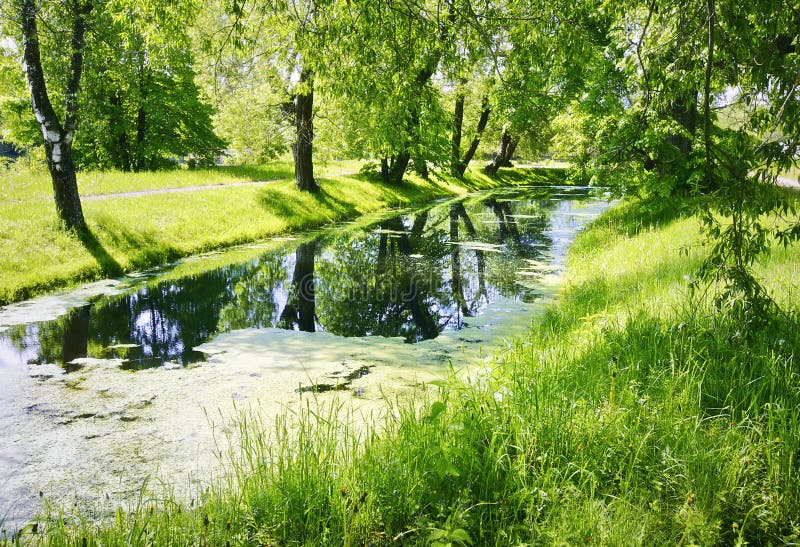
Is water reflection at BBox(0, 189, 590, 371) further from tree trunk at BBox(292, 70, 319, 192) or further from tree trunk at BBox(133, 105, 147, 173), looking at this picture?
tree trunk at BBox(133, 105, 147, 173)

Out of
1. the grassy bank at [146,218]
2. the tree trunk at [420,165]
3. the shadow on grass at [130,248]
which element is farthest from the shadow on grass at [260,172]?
the shadow on grass at [130,248]

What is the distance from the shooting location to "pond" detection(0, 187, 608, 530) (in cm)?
402

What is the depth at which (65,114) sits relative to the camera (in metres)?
10.4

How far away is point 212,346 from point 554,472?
16.5ft

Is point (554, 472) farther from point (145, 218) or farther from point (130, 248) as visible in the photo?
point (145, 218)

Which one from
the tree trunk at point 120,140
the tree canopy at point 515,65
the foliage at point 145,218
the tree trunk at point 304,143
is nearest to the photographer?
the tree canopy at point 515,65

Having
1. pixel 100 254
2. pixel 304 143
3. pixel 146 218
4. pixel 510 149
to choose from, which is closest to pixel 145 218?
pixel 146 218

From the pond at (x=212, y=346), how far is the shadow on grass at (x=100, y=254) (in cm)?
45

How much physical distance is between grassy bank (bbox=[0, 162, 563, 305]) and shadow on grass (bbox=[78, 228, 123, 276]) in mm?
20

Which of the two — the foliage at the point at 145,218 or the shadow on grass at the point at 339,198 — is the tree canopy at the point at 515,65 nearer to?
the foliage at the point at 145,218

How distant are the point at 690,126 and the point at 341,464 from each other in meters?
14.5

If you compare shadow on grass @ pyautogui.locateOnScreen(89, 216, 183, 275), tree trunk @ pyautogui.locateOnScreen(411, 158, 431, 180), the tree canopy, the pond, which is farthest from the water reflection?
tree trunk @ pyautogui.locateOnScreen(411, 158, 431, 180)

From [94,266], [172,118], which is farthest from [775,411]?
[172,118]

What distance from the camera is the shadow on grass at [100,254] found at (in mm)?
10469
